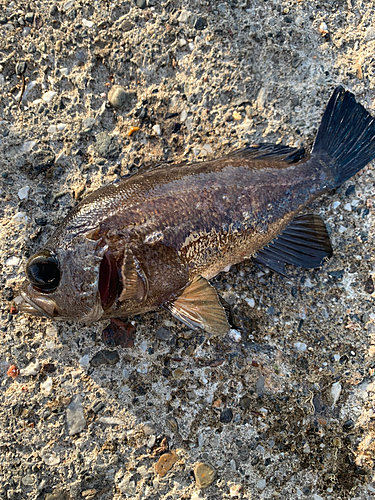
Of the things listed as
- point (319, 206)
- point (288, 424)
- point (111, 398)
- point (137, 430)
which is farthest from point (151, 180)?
point (288, 424)

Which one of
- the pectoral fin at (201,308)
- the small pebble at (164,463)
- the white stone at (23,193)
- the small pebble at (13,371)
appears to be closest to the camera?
the pectoral fin at (201,308)

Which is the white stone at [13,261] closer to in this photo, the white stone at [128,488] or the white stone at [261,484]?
the white stone at [128,488]

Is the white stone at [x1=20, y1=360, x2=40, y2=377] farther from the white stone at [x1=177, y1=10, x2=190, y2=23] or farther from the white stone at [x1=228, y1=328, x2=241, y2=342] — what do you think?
the white stone at [x1=177, y1=10, x2=190, y2=23]

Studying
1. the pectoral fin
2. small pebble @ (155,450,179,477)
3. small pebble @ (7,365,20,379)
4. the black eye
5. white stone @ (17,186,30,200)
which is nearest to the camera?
the black eye

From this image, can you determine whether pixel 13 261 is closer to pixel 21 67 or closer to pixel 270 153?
pixel 21 67

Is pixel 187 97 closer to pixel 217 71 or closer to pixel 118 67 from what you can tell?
pixel 217 71

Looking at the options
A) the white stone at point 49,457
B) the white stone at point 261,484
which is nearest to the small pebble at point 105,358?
the white stone at point 49,457

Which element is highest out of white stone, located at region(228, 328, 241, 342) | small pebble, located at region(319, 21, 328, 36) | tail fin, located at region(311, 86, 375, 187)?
small pebble, located at region(319, 21, 328, 36)

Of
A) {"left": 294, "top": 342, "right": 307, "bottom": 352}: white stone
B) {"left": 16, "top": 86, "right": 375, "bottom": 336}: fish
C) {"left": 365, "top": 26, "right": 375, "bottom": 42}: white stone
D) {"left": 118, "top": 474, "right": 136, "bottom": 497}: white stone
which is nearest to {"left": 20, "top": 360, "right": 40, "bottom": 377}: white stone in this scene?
{"left": 16, "top": 86, "right": 375, "bottom": 336}: fish
